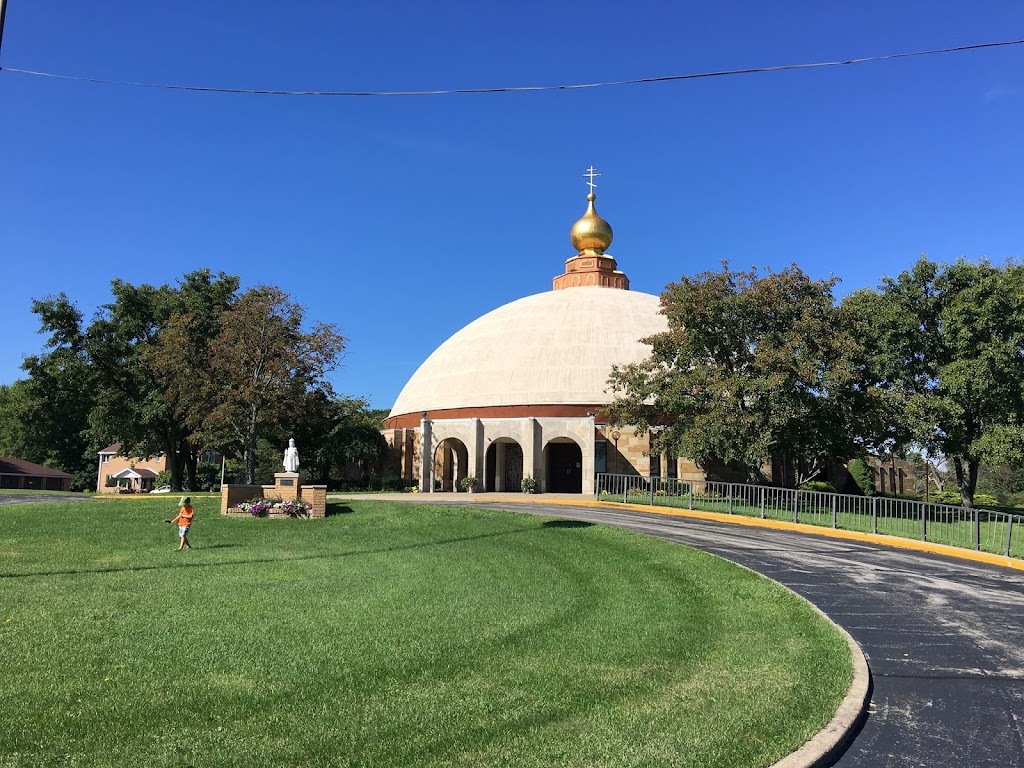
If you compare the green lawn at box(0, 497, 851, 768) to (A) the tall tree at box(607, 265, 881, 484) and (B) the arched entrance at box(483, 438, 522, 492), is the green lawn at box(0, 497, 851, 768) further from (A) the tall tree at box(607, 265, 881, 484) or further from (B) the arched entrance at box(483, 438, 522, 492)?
(B) the arched entrance at box(483, 438, 522, 492)

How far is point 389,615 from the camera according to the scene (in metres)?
9.06

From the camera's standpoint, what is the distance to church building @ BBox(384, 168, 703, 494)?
132 feet

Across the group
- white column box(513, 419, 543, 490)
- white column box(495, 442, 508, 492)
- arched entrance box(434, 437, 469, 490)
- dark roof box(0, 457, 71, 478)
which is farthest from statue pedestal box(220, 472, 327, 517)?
dark roof box(0, 457, 71, 478)

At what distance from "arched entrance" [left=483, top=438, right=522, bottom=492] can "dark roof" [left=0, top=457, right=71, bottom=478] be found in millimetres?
Result: 48937

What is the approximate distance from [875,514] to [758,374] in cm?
919

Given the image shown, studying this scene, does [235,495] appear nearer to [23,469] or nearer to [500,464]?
[500,464]

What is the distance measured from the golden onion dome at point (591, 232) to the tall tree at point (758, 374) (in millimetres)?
24753

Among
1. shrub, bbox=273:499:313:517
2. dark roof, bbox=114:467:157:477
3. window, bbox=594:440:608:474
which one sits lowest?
dark roof, bbox=114:467:157:477

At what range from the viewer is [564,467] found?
43500 millimetres

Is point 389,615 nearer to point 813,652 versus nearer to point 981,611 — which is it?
point 813,652

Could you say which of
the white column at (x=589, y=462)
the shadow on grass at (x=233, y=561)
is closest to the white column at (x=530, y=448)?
the white column at (x=589, y=462)

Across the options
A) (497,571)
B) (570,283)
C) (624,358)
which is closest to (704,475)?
(624,358)

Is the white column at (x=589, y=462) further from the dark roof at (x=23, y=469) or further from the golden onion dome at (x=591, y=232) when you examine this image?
the dark roof at (x=23, y=469)

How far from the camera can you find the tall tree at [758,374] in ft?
87.4
